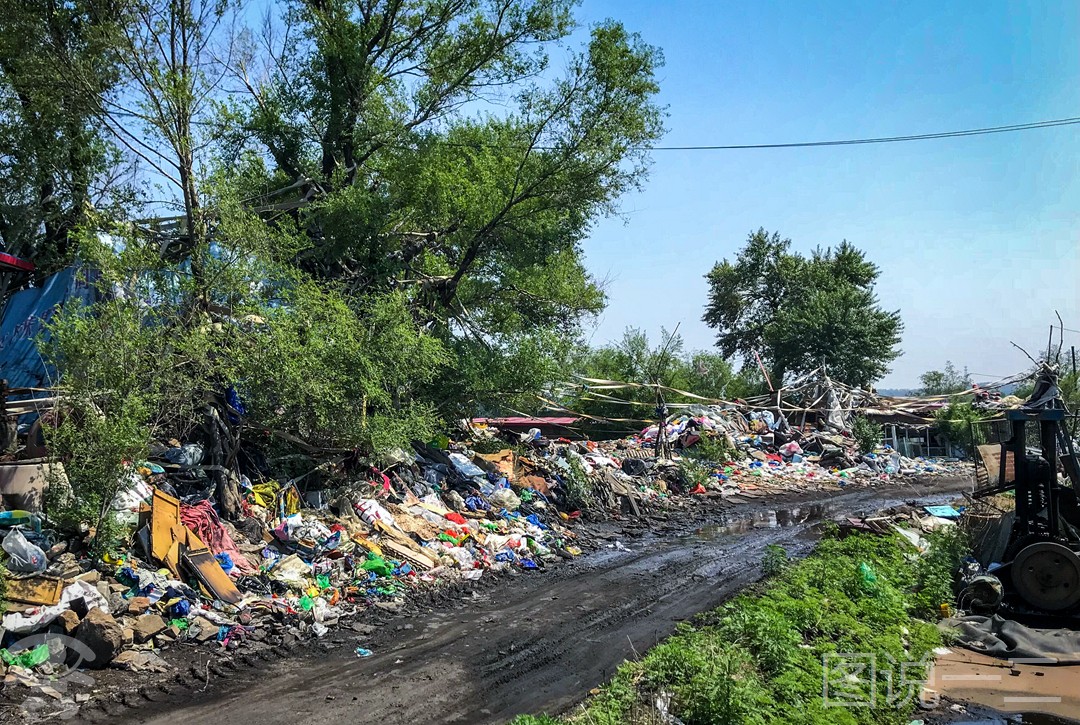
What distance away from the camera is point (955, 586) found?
341 inches

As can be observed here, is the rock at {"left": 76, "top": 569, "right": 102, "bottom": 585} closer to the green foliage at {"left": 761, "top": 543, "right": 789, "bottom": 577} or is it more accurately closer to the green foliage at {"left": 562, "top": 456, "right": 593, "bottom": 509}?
the green foliage at {"left": 761, "top": 543, "right": 789, "bottom": 577}

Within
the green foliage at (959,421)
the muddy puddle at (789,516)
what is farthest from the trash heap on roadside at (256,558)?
the green foliage at (959,421)

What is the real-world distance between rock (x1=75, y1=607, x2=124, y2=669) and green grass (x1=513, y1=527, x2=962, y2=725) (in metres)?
3.89

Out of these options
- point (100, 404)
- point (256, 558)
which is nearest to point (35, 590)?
point (100, 404)

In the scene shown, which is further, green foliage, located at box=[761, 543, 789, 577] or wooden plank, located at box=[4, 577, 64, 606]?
green foliage, located at box=[761, 543, 789, 577]

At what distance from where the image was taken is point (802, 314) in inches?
1457

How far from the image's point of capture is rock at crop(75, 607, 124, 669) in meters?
6.12

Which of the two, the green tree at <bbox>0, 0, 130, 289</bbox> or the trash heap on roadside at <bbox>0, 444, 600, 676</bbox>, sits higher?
the green tree at <bbox>0, 0, 130, 289</bbox>

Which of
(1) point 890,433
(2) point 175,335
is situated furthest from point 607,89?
(1) point 890,433

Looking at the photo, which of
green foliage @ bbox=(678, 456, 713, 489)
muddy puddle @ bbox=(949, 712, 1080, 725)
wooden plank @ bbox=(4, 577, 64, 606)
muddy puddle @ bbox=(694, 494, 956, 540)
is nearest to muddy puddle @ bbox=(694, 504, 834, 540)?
muddy puddle @ bbox=(694, 494, 956, 540)

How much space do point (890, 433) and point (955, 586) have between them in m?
24.7

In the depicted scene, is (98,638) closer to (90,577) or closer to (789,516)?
(90,577)

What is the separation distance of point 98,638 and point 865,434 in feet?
86.2

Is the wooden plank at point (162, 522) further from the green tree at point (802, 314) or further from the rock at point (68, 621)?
the green tree at point (802, 314)
